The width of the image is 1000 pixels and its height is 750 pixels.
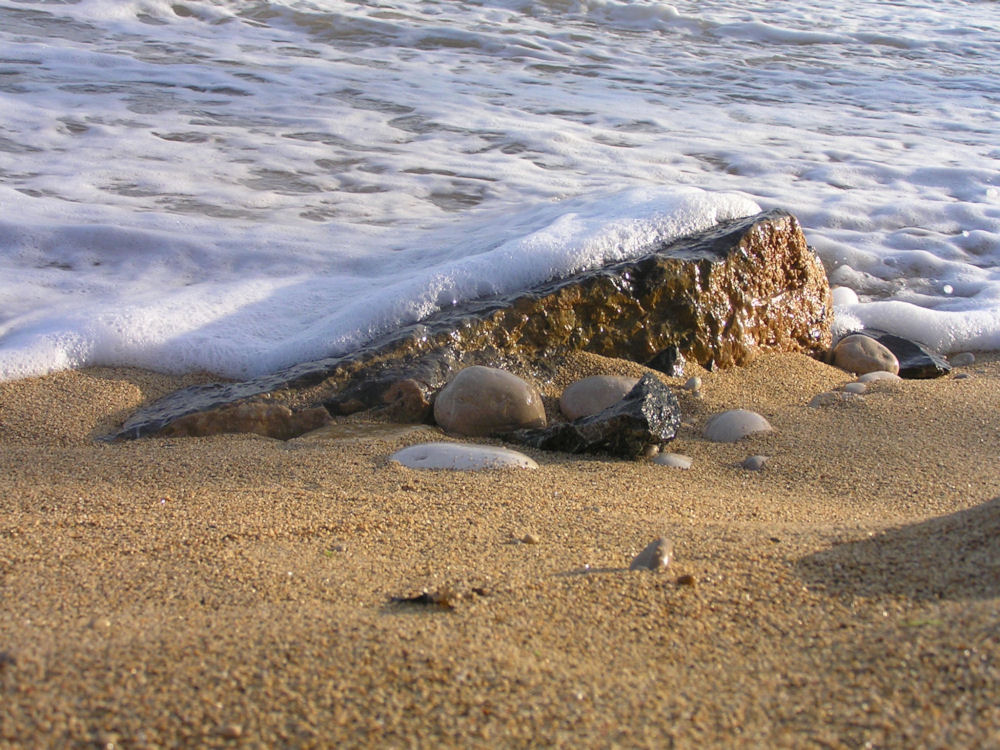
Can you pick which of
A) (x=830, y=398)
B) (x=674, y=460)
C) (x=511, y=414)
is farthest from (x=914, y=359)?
(x=511, y=414)

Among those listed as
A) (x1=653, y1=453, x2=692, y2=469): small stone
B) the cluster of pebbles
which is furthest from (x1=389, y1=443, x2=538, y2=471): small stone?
(x1=653, y1=453, x2=692, y2=469): small stone

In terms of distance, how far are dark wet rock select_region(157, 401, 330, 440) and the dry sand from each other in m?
0.12

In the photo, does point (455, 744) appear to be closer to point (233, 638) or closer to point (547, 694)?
point (547, 694)

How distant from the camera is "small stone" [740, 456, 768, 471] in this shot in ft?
8.16

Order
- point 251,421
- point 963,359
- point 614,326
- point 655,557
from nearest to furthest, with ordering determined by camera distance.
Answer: point 655,557 < point 251,421 < point 614,326 < point 963,359

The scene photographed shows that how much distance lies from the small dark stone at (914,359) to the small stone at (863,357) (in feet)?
0.14

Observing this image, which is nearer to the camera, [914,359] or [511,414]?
[511,414]

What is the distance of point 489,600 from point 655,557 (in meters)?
0.32

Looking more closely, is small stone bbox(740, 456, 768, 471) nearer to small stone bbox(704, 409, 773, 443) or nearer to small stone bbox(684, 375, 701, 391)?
small stone bbox(704, 409, 773, 443)

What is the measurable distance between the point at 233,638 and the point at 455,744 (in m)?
0.38

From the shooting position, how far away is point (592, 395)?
9.33 feet

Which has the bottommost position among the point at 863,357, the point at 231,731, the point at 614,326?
the point at 863,357

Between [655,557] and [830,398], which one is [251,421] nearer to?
[655,557]

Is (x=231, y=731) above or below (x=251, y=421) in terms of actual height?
above
